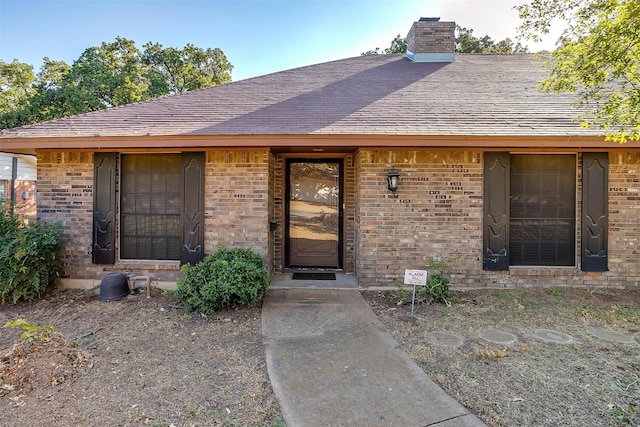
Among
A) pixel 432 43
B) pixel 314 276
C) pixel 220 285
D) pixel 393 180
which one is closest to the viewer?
pixel 220 285

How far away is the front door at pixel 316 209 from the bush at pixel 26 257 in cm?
371

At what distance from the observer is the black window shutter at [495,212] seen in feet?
16.6

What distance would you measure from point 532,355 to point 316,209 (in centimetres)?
410

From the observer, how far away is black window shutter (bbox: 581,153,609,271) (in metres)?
5.01

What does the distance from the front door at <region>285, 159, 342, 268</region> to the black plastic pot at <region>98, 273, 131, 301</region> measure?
9.14 feet

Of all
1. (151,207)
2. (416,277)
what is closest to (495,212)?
(416,277)

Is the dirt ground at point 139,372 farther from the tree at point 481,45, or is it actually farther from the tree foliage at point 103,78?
the tree at point 481,45

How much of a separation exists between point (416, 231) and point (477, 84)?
11.8ft

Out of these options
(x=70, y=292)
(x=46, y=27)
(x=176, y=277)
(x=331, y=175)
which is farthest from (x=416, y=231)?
(x=46, y=27)

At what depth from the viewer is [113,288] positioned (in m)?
4.73

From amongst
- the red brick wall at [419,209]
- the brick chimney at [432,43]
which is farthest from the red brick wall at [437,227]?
the brick chimney at [432,43]

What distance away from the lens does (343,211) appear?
6.18 m

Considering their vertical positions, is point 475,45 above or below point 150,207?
above

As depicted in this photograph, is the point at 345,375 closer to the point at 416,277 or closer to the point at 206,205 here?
the point at 416,277
